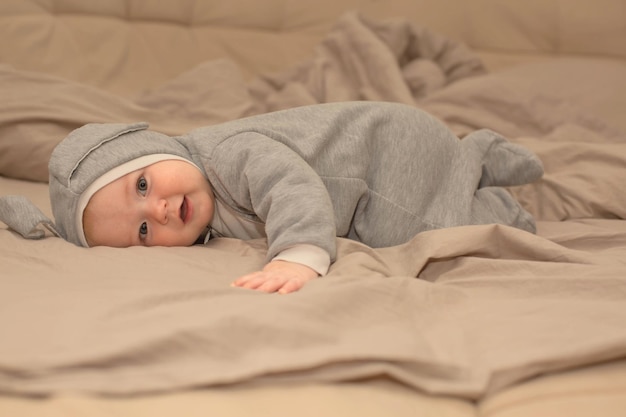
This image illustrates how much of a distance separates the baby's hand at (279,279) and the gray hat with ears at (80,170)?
1.00 ft

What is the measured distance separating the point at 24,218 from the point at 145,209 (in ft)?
0.61

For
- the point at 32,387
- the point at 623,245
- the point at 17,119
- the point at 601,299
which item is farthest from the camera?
the point at 17,119

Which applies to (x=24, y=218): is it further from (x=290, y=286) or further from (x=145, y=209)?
(x=290, y=286)

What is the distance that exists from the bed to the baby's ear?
23mm

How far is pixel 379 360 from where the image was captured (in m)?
0.71

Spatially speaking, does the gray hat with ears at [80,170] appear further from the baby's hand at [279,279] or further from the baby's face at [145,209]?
the baby's hand at [279,279]

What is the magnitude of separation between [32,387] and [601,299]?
25.2 inches

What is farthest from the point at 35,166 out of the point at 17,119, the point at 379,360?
the point at 379,360

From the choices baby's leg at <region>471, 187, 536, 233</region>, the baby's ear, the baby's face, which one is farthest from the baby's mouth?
baby's leg at <region>471, 187, 536, 233</region>

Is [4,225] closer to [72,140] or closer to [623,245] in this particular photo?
[72,140]

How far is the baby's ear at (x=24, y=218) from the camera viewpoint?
1.09 meters

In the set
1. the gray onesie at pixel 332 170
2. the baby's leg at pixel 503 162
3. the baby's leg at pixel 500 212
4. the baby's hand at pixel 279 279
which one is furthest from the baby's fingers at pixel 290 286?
the baby's leg at pixel 503 162

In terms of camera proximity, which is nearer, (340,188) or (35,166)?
(340,188)

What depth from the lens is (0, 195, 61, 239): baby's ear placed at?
1.09 meters
